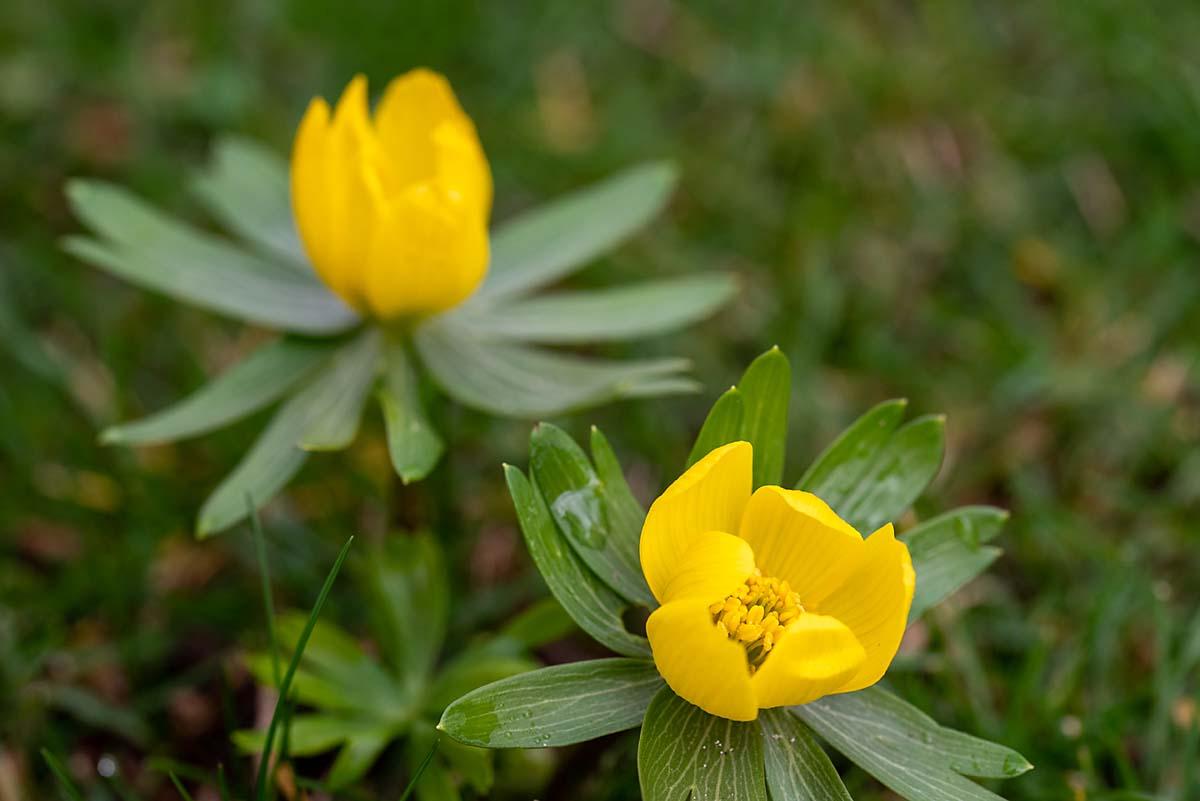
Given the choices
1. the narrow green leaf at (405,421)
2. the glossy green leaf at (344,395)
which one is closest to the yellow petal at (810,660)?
the narrow green leaf at (405,421)

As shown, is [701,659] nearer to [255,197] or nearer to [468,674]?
[468,674]

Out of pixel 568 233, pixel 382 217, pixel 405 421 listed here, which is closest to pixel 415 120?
pixel 382 217

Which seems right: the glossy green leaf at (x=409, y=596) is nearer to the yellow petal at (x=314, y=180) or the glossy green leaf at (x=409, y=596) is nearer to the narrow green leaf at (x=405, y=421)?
the narrow green leaf at (x=405, y=421)

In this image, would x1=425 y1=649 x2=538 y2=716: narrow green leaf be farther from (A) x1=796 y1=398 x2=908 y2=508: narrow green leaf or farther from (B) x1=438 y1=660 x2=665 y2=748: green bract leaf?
(A) x1=796 y1=398 x2=908 y2=508: narrow green leaf

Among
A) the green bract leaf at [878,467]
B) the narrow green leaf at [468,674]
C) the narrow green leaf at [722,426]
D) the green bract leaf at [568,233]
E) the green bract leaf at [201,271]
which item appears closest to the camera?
the narrow green leaf at [722,426]

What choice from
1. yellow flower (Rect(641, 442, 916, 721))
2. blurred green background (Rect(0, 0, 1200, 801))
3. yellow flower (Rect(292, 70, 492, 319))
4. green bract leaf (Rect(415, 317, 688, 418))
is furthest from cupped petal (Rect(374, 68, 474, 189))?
yellow flower (Rect(641, 442, 916, 721))

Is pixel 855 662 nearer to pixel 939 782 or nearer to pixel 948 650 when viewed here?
pixel 939 782
